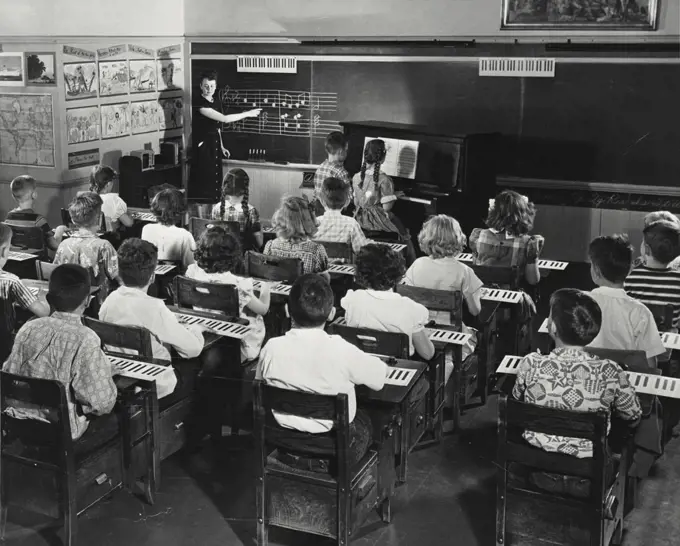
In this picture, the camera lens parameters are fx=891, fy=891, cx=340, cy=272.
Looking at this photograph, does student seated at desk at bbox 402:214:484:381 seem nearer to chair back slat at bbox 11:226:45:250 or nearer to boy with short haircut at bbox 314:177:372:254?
boy with short haircut at bbox 314:177:372:254

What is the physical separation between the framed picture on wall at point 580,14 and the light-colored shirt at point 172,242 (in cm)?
471

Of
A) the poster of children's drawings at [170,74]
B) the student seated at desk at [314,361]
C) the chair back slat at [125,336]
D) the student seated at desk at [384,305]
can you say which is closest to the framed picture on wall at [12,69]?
the poster of children's drawings at [170,74]

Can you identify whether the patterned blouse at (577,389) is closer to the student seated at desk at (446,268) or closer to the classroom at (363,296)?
the classroom at (363,296)

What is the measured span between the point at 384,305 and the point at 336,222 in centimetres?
217

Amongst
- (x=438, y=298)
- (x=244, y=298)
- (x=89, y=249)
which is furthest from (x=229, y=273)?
(x=89, y=249)

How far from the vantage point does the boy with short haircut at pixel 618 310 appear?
13.5ft

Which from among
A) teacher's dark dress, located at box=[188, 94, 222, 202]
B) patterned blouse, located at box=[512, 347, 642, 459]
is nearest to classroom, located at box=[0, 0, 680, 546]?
patterned blouse, located at box=[512, 347, 642, 459]

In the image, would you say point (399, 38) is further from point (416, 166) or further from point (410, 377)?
point (410, 377)

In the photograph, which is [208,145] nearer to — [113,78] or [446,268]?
[113,78]

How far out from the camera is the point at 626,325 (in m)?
4.16

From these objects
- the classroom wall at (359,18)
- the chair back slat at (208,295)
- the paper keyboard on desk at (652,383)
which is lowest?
the paper keyboard on desk at (652,383)

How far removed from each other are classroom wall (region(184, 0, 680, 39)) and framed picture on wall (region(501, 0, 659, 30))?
0.23 ft

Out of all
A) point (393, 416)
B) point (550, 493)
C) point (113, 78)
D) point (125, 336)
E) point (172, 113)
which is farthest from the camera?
point (172, 113)

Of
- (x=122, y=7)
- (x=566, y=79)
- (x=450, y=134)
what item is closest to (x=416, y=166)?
(x=450, y=134)
